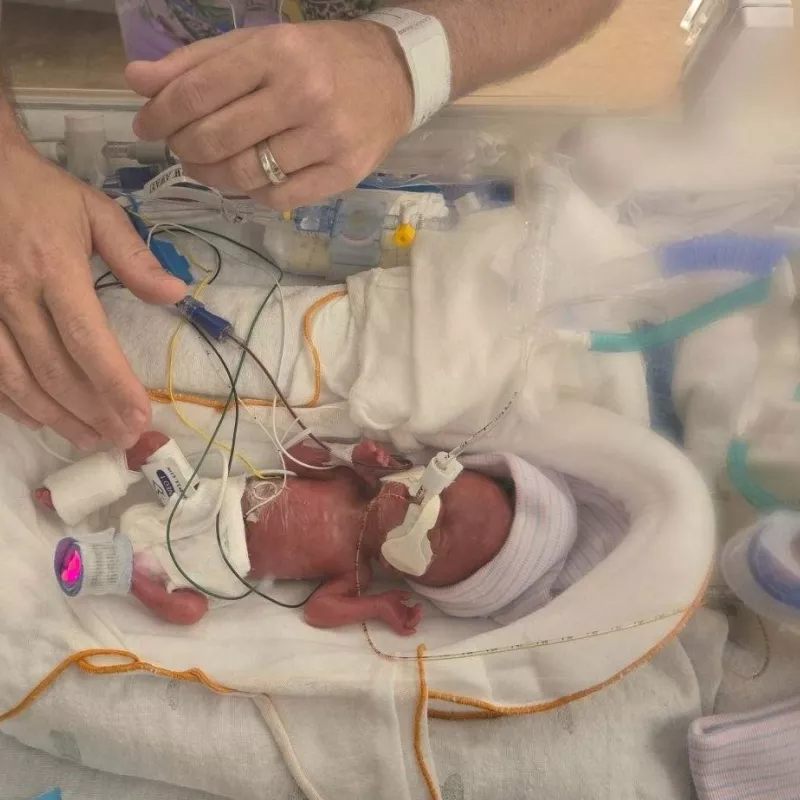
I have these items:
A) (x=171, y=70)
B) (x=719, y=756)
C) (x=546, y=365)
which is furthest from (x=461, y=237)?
(x=719, y=756)

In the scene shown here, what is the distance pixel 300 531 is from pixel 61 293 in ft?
1.56

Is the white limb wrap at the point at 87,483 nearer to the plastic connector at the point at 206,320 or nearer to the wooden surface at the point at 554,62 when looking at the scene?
the plastic connector at the point at 206,320

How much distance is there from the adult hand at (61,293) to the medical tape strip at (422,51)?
38 cm

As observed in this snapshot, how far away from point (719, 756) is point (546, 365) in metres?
0.53

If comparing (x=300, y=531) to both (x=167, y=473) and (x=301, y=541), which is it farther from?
(x=167, y=473)

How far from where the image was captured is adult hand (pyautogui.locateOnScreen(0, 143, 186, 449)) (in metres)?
0.87

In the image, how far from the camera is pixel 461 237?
3.61ft

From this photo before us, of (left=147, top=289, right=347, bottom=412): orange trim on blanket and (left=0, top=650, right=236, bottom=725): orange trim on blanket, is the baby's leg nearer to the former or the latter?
(left=0, top=650, right=236, bottom=725): orange trim on blanket

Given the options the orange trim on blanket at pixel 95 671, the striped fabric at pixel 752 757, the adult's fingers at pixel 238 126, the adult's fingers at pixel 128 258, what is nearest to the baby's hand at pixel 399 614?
the orange trim on blanket at pixel 95 671

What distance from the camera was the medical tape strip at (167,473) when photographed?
1.07 meters

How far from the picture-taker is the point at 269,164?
31.9 inches

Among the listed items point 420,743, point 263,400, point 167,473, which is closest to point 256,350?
point 263,400

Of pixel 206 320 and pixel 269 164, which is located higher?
pixel 269 164

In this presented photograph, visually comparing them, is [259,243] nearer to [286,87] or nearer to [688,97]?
[286,87]
